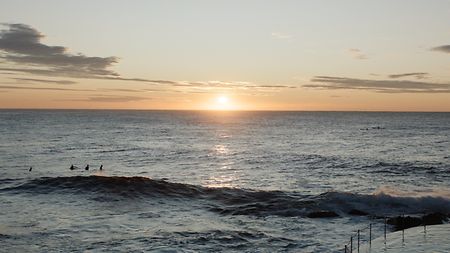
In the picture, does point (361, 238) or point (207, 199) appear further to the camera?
point (207, 199)

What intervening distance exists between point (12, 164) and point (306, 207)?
46390 mm

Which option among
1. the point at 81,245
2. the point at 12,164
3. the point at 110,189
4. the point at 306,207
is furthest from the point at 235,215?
the point at 12,164

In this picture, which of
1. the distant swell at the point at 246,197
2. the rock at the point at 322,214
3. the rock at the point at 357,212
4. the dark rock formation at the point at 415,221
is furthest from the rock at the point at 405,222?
the rock at the point at 322,214

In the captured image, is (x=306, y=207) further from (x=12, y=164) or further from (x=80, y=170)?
(x=12, y=164)

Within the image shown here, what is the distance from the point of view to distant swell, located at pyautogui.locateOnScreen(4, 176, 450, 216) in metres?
35.4

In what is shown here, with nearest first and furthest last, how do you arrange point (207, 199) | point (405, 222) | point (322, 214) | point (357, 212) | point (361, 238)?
1. point (361, 238)
2. point (405, 222)
3. point (322, 214)
4. point (357, 212)
5. point (207, 199)

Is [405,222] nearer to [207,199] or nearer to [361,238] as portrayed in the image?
[361,238]

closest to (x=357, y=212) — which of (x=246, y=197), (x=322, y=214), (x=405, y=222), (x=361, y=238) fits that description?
(x=322, y=214)

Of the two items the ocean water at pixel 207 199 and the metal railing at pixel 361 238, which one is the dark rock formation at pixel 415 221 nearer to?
the metal railing at pixel 361 238

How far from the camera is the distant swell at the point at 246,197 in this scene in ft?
116

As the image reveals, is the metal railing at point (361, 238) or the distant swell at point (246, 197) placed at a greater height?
the metal railing at point (361, 238)

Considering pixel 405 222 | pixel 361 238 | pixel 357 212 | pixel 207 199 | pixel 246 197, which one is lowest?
pixel 207 199

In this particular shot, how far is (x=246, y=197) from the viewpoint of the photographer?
40094 millimetres

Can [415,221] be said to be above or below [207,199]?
above
